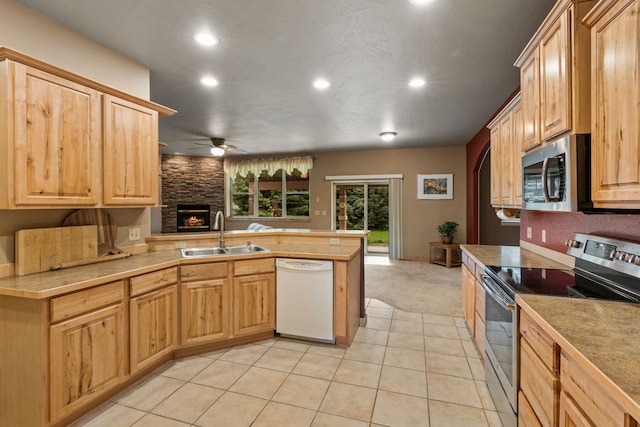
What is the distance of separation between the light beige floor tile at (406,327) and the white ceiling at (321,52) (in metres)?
2.66

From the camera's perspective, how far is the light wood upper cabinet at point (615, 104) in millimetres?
1159

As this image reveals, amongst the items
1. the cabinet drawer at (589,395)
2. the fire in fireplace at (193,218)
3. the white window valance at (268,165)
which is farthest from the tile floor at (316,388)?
the fire in fireplace at (193,218)

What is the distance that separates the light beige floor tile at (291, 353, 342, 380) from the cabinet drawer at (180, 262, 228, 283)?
3.25ft

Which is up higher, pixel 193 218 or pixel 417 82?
pixel 417 82

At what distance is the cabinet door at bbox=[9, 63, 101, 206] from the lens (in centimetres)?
174

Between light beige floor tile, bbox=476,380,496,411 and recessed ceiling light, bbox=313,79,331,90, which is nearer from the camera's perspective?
light beige floor tile, bbox=476,380,496,411

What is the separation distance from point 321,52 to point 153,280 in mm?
2313

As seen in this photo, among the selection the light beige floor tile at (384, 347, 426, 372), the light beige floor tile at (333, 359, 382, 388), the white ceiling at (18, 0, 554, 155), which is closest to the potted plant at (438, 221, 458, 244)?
the white ceiling at (18, 0, 554, 155)

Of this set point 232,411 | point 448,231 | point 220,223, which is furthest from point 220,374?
point 448,231

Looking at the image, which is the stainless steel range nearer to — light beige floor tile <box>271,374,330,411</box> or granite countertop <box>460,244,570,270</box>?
granite countertop <box>460,244,570,270</box>

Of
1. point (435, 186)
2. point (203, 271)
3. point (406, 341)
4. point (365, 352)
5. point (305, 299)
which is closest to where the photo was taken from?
point (203, 271)

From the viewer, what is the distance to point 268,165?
7.76m

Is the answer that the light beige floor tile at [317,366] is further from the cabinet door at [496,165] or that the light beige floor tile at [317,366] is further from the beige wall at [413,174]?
the beige wall at [413,174]

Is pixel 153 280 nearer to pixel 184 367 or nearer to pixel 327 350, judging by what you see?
pixel 184 367
